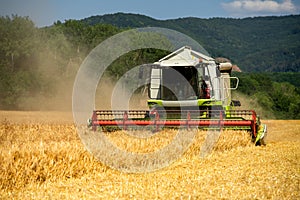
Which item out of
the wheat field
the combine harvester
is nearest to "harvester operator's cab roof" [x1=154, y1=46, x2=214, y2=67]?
the combine harvester

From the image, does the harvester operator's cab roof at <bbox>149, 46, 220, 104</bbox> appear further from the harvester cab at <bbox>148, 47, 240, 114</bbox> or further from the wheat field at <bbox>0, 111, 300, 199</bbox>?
the wheat field at <bbox>0, 111, 300, 199</bbox>

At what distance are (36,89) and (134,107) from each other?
280 inches

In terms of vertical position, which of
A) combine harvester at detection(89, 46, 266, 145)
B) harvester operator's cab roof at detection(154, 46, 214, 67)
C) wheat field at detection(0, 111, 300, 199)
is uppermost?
harvester operator's cab roof at detection(154, 46, 214, 67)

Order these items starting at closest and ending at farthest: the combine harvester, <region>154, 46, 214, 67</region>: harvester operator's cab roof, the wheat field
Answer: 1. the wheat field
2. the combine harvester
3. <region>154, 46, 214, 67</region>: harvester operator's cab roof

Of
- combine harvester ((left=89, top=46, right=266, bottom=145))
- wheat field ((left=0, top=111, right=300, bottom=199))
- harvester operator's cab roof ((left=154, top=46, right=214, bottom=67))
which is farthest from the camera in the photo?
harvester operator's cab roof ((left=154, top=46, right=214, bottom=67))

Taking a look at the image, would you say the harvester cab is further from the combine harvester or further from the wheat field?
the wheat field

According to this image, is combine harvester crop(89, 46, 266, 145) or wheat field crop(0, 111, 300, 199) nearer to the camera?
wheat field crop(0, 111, 300, 199)

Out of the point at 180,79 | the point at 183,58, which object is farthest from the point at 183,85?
the point at 183,58

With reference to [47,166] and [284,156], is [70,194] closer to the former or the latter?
[47,166]

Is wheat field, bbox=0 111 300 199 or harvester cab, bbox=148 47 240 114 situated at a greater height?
harvester cab, bbox=148 47 240 114

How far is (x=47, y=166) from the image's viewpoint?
21.2ft

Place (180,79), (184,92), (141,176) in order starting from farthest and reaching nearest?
(180,79) → (184,92) → (141,176)

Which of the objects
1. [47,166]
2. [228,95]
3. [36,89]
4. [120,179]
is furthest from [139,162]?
[36,89]

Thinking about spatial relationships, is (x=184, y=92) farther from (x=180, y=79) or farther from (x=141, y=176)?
(x=141, y=176)
